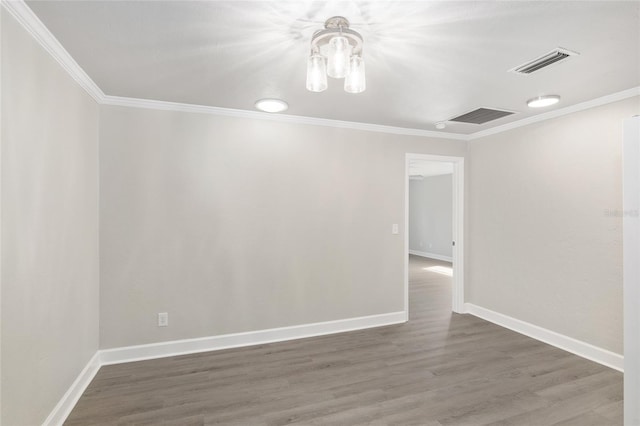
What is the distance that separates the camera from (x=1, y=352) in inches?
59.6

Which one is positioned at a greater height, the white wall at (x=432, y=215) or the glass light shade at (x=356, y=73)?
the glass light shade at (x=356, y=73)

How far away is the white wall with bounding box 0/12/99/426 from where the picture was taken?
1.59 m

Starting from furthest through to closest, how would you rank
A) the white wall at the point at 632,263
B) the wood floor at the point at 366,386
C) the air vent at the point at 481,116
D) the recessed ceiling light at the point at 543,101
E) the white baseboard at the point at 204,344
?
the air vent at the point at 481,116 < the recessed ceiling light at the point at 543,101 < the white baseboard at the point at 204,344 < the wood floor at the point at 366,386 < the white wall at the point at 632,263

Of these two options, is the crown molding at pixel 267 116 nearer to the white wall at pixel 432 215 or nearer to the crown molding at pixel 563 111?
the crown molding at pixel 563 111

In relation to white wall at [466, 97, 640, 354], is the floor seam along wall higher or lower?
lower

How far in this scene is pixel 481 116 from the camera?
11.5 feet

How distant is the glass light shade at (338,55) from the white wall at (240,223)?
188cm

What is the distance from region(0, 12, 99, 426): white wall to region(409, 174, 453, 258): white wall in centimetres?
840

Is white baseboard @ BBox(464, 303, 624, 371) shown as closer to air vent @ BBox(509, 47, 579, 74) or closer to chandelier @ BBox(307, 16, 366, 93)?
air vent @ BBox(509, 47, 579, 74)

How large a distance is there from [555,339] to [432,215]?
658 cm

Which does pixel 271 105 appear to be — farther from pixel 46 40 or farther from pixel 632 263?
pixel 632 263

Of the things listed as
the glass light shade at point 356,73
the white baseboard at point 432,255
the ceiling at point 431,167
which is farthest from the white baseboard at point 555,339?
the white baseboard at point 432,255

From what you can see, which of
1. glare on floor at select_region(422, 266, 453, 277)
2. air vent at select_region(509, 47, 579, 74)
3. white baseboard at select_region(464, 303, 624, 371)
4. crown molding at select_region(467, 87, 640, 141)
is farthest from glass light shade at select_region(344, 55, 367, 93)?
glare on floor at select_region(422, 266, 453, 277)

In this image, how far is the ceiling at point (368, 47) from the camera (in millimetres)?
1633
